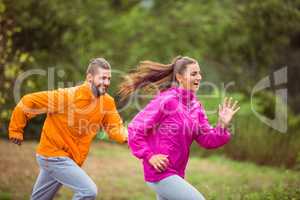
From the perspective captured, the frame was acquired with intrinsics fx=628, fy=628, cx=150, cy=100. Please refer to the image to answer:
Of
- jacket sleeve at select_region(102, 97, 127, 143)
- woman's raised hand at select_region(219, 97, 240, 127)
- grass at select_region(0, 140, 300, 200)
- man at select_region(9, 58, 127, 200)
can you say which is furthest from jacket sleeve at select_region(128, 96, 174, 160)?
grass at select_region(0, 140, 300, 200)

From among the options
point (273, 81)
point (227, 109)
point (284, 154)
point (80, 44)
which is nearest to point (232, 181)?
point (284, 154)

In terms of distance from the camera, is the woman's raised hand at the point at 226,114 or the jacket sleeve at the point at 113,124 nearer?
the woman's raised hand at the point at 226,114

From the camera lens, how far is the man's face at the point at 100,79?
266 inches

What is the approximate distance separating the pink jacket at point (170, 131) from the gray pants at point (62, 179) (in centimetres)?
102

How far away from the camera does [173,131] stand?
5.68 meters

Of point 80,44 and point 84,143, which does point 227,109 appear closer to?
point 84,143

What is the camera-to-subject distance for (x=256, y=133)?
47.7 feet

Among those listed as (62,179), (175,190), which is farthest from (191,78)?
(62,179)

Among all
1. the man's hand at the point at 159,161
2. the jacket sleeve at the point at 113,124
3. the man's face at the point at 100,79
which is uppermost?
the man's face at the point at 100,79

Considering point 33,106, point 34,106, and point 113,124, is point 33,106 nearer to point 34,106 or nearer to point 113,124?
point 34,106

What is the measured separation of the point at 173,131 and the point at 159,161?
0.38 meters

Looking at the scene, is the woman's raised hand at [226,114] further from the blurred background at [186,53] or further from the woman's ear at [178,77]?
the blurred background at [186,53]

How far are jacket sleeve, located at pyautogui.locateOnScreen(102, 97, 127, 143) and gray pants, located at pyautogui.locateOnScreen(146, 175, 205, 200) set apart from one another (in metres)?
1.52

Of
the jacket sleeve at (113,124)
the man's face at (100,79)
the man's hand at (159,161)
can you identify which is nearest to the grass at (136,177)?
the jacket sleeve at (113,124)
